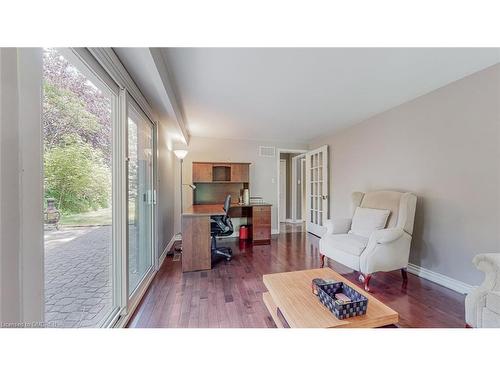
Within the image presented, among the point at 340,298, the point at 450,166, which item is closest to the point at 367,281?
the point at 340,298

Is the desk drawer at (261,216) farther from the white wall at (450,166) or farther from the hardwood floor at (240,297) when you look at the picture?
the white wall at (450,166)

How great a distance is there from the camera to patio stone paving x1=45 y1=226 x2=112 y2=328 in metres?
0.98

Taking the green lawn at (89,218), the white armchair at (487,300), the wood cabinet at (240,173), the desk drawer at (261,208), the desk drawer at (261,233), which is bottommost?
the desk drawer at (261,233)

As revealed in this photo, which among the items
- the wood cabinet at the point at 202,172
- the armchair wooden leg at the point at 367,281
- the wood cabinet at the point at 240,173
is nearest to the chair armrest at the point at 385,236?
the armchair wooden leg at the point at 367,281

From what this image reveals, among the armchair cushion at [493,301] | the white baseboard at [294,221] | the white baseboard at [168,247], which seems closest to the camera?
the armchair cushion at [493,301]

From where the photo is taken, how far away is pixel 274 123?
3.39 metres

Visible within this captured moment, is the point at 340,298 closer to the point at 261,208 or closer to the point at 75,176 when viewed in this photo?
the point at 75,176

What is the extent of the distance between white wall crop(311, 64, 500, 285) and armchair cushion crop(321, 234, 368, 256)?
808 mm

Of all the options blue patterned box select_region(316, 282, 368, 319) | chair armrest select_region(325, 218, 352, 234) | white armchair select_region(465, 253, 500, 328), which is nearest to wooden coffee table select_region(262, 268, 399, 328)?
blue patterned box select_region(316, 282, 368, 319)

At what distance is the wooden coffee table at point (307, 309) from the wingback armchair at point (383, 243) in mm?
775

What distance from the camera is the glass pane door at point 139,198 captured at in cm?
184
